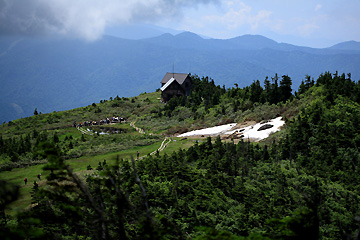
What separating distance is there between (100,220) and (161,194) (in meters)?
9.99

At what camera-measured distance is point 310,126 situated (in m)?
26.6

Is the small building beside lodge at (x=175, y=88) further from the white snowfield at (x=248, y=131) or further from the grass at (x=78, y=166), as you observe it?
the grass at (x=78, y=166)

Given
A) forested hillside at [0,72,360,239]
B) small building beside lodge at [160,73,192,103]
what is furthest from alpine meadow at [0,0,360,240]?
small building beside lodge at [160,73,192,103]

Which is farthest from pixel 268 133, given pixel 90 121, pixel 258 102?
pixel 90 121

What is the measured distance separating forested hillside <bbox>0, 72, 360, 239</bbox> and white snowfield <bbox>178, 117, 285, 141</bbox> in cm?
191

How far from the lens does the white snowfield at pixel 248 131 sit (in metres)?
32.6

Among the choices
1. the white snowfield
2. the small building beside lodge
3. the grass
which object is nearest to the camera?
the grass

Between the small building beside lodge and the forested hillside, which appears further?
the small building beside lodge

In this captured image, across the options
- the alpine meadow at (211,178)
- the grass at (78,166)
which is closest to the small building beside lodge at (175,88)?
the alpine meadow at (211,178)

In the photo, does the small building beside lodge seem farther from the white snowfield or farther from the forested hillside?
the white snowfield

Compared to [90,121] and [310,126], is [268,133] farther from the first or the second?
[90,121]

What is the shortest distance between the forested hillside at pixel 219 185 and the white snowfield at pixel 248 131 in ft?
6.25

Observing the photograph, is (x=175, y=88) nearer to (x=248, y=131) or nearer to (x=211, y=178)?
(x=248, y=131)

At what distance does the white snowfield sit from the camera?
3262 centimetres
